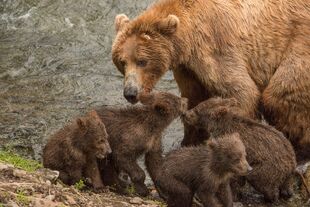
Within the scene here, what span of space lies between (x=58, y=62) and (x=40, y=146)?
3.63m

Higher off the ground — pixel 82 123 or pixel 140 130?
pixel 82 123

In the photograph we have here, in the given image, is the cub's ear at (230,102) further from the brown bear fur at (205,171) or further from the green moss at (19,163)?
the green moss at (19,163)

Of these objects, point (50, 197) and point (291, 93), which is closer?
point (50, 197)

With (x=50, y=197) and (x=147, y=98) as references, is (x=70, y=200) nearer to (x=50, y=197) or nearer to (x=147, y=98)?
(x=50, y=197)

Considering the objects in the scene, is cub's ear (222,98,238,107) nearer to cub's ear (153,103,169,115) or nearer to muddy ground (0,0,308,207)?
cub's ear (153,103,169,115)

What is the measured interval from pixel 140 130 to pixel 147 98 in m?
0.54

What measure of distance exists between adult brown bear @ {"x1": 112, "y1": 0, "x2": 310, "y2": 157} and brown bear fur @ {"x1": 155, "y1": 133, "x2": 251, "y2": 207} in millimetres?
1398

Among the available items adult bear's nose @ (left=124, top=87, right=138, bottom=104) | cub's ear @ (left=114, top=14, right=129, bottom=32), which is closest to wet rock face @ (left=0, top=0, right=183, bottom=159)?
adult bear's nose @ (left=124, top=87, right=138, bottom=104)

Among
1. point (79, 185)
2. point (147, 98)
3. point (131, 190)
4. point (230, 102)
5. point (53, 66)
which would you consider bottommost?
point (131, 190)

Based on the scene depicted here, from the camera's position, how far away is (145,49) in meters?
11.3

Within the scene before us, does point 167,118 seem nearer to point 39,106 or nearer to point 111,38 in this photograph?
point 39,106

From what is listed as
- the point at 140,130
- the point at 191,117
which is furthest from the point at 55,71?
the point at 140,130

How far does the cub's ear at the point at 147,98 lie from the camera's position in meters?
10.8

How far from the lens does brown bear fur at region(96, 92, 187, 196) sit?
10336 mm
